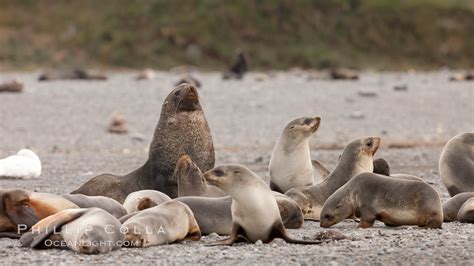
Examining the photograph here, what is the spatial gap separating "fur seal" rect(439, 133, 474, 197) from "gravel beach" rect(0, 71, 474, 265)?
33cm

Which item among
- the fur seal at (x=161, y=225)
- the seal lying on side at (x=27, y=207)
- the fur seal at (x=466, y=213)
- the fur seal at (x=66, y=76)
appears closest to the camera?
the fur seal at (x=161, y=225)

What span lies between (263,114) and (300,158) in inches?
364

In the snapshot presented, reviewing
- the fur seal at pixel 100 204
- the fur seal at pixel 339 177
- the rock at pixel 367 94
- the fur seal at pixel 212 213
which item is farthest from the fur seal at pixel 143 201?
the rock at pixel 367 94

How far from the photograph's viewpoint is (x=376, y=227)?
9117 millimetres

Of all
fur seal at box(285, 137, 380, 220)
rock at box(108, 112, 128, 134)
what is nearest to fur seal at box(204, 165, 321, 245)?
fur seal at box(285, 137, 380, 220)

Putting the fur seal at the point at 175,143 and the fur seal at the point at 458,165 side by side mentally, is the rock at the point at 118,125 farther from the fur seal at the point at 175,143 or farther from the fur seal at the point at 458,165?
the fur seal at the point at 458,165

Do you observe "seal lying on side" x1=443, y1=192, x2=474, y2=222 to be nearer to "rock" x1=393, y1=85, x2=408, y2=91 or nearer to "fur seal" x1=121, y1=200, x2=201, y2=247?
"fur seal" x1=121, y1=200, x2=201, y2=247

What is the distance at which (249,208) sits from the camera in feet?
26.7

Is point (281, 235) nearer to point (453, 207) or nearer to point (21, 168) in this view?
point (453, 207)

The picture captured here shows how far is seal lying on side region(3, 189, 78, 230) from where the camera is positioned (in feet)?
27.9

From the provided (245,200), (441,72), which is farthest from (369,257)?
(441,72)

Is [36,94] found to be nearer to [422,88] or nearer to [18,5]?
[422,88]

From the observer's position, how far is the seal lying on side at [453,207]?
9.55 meters

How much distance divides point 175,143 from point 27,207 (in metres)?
2.65
